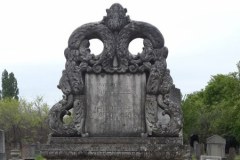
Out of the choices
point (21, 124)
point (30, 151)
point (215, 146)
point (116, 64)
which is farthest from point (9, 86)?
point (116, 64)

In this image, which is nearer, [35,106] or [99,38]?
[99,38]

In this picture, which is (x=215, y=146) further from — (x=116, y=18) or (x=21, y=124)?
(x=21, y=124)

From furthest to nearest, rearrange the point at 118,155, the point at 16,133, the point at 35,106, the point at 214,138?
1. the point at 35,106
2. the point at 16,133
3. the point at 214,138
4. the point at 118,155

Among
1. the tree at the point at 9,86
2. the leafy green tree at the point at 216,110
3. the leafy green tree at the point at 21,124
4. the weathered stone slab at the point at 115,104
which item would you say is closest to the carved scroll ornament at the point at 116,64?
the weathered stone slab at the point at 115,104

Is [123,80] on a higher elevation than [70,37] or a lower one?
lower

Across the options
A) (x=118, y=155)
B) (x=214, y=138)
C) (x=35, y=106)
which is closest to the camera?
(x=118, y=155)

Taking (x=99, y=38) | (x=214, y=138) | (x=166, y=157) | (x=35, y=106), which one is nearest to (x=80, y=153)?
(x=166, y=157)

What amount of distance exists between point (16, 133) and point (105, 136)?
64.1 metres

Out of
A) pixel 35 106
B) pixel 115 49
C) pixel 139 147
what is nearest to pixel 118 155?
pixel 139 147

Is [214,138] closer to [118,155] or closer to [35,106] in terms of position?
[118,155]

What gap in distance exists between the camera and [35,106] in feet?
258

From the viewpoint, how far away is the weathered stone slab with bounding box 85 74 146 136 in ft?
30.0

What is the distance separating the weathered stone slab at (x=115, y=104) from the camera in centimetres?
914

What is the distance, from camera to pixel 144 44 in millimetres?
9164
